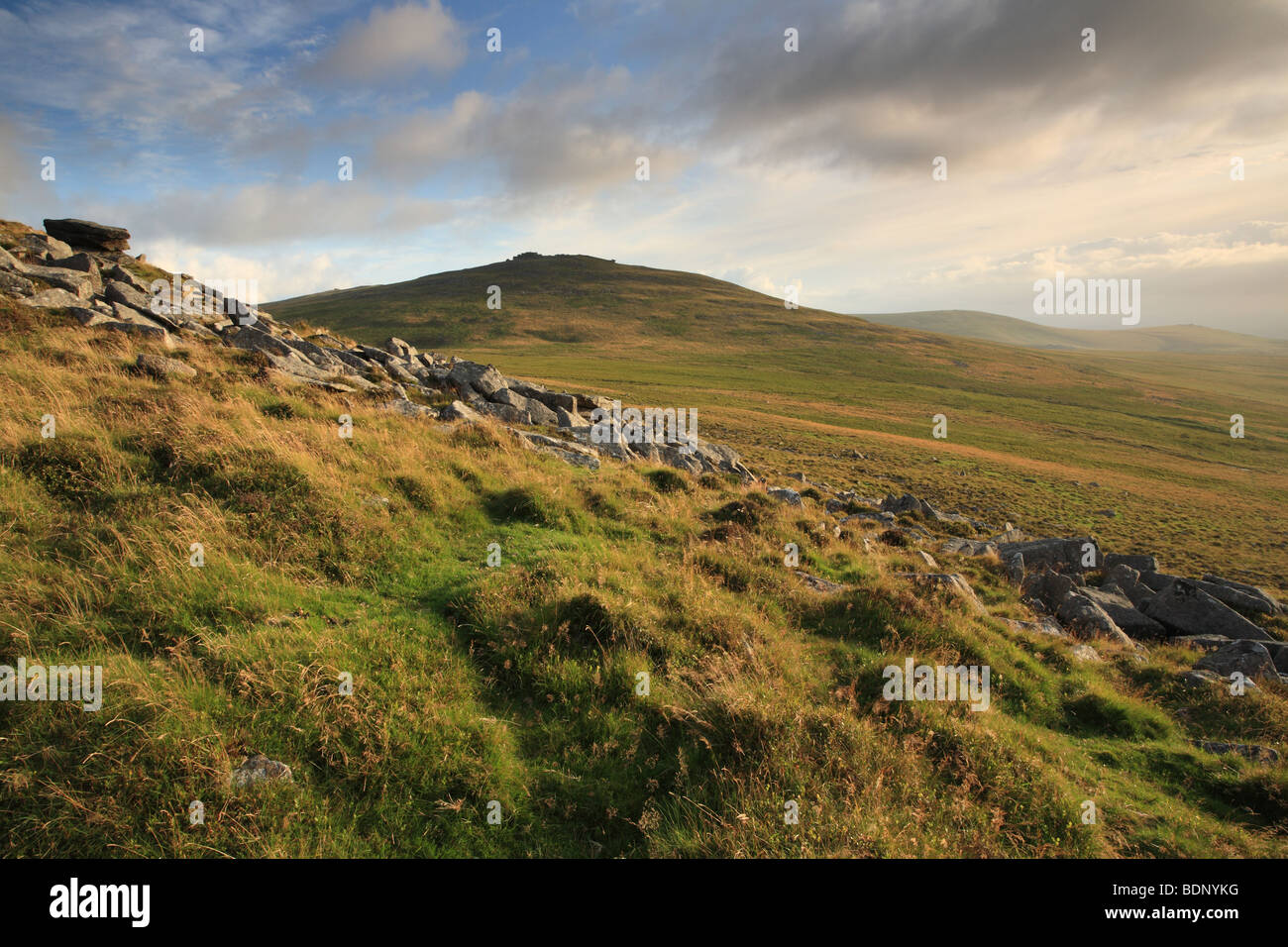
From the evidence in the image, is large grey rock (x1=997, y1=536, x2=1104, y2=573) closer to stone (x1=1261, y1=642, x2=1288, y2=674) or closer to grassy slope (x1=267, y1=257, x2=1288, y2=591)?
stone (x1=1261, y1=642, x2=1288, y2=674)

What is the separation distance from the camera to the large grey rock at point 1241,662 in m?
11.8

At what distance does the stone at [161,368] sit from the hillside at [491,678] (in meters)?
0.12

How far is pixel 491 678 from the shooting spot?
6.50 metres

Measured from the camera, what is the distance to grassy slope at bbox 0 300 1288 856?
4.59m

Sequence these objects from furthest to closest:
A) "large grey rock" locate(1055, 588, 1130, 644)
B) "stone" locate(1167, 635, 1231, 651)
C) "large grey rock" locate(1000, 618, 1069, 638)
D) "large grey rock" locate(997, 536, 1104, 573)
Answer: "large grey rock" locate(997, 536, 1104, 573), "stone" locate(1167, 635, 1231, 651), "large grey rock" locate(1055, 588, 1130, 644), "large grey rock" locate(1000, 618, 1069, 638)

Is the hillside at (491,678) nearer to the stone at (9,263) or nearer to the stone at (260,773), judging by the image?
the stone at (260,773)

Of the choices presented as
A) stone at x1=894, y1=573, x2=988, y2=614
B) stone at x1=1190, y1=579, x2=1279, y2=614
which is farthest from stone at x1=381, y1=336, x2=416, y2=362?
stone at x1=1190, y1=579, x2=1279, y2=614

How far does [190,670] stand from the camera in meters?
5.36

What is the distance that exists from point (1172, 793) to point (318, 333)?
31.4 meters

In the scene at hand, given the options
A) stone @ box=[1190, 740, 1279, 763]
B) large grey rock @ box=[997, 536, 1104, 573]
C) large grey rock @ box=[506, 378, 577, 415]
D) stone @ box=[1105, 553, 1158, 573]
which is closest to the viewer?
stone @ box=[1190, 740, 1279, 763]

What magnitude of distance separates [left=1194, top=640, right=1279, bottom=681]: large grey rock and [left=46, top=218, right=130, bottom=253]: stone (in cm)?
4392

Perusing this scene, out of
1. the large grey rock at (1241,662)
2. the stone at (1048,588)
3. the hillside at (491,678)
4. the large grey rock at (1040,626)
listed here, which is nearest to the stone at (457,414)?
the hillside at (491,678)
